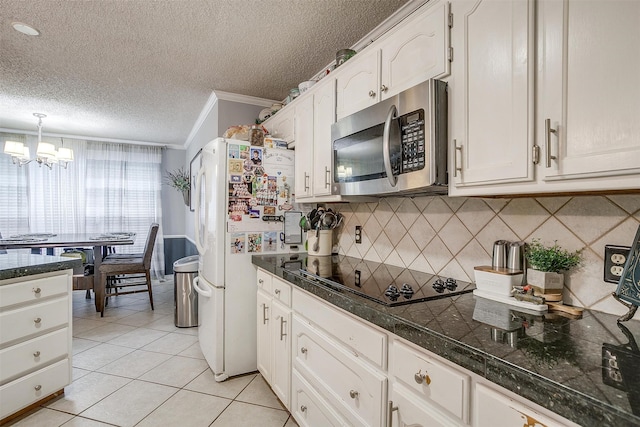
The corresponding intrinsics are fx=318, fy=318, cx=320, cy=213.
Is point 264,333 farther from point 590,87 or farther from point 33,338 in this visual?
point 590,87

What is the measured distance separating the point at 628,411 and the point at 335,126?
1.62 meters

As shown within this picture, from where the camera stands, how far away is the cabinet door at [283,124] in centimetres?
251

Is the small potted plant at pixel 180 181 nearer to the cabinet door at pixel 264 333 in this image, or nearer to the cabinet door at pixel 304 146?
the cabinet door at pixel 304 146

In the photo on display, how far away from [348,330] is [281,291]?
72cm

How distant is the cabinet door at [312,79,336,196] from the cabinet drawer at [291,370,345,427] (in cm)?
108

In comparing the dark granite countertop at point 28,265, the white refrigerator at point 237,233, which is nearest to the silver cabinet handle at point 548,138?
the white refrigerator at point 237,233

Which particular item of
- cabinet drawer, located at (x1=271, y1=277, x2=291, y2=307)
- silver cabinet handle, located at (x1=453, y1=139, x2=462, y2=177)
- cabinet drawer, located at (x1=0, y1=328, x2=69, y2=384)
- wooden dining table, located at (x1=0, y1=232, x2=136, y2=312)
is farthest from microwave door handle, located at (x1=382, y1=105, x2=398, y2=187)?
wooden dining table, located at (x1=0, y1=232, x2=136, y2=312)

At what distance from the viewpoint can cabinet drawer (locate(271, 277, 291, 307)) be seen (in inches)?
71.9

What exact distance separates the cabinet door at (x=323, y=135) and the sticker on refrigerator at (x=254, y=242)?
22.0 inches

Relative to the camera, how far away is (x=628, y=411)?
21.0 inches

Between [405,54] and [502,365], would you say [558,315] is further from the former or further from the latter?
[405,54]

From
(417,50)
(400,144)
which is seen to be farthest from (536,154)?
(417,50)

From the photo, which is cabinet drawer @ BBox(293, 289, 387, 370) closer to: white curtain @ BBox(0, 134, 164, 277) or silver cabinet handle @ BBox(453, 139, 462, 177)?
silver cabinet handle @ BBox(453, 139, 462, 177)

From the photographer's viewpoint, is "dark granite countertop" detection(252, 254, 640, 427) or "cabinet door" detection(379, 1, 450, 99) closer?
"dark granite countertop" detection(252, 254, 640, 427)
